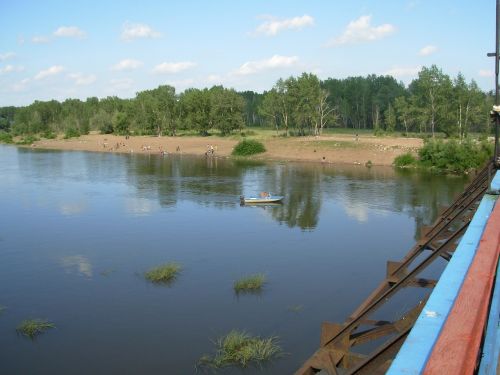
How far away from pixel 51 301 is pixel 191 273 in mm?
5915

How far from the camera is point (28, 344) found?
15.9 meters

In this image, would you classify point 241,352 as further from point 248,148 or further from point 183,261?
point 248,148

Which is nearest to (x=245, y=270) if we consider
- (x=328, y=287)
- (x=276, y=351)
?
(x=328, y=287)

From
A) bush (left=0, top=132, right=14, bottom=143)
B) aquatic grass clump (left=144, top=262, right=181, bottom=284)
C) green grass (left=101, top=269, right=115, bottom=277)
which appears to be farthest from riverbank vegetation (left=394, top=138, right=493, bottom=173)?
bush (left=0, top=132, right=14, bottom=143)

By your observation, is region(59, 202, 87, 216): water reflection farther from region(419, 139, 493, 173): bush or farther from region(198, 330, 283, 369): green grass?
region(419, 139, 493, 173): bush

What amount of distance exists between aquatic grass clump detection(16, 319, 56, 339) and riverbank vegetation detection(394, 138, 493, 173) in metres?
47.9

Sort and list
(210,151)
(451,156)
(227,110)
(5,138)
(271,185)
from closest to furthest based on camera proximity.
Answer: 1. (271,185)
2. (451,156)
3. (210,151)
4. (227,110)
5. (5,138)

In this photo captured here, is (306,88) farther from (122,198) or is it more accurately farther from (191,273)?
(191,273)

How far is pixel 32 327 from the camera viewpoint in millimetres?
16625

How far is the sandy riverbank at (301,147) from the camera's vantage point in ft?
225

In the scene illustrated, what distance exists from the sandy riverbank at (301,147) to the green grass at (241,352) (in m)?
52.7

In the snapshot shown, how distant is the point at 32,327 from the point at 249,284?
8152 millimetres

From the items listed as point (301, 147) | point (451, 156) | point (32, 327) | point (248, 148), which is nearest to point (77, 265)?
point (32, 327)

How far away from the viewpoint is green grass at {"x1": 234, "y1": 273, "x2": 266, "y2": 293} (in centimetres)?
2009
